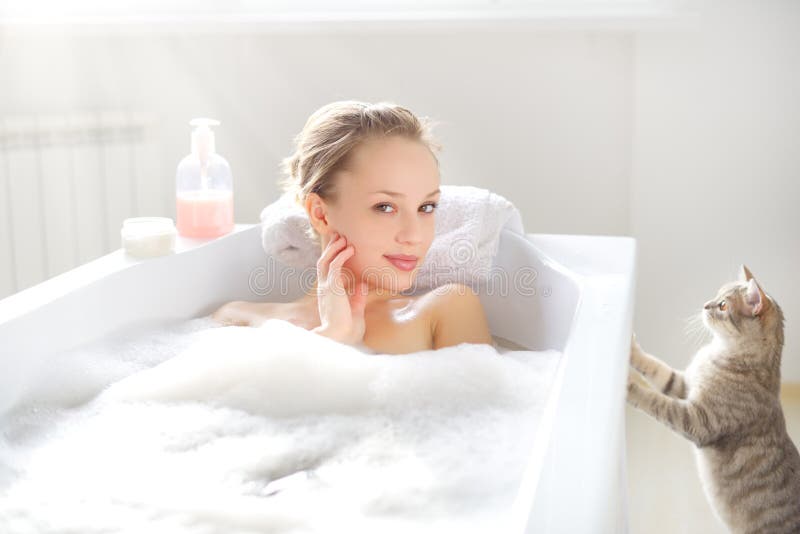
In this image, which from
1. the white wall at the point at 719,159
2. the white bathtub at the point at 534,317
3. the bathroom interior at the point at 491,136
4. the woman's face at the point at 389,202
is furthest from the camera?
the white wall at the point at 719,159

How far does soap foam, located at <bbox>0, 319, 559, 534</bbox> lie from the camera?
100 centimetres

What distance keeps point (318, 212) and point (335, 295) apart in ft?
0.43

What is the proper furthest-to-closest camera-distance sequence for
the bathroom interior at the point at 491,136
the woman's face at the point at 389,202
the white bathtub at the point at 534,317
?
the bathroom interior at the point at 491,136, the woman's face at the point at 389,202, the white bathtub at the point at 534,317

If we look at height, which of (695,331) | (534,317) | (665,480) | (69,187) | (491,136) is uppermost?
(491,136)

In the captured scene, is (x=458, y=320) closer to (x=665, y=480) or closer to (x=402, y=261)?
(x=402, y=261)

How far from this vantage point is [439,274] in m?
1.65

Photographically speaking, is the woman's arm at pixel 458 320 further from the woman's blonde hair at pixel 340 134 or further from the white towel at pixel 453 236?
the woman's blonde hair at pixel 340 134

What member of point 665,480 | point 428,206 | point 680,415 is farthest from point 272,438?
point 665,480

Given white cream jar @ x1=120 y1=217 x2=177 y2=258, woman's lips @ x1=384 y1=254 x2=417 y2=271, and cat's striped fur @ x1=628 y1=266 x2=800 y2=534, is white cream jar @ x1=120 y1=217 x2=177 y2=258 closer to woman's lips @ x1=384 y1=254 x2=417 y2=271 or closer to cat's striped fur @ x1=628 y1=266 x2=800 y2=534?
woman's lips @ x1=384 y1=254 x2=417 y2=271

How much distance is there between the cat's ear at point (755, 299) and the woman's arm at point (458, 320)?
409 millimetres

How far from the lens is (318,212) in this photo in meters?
1.49

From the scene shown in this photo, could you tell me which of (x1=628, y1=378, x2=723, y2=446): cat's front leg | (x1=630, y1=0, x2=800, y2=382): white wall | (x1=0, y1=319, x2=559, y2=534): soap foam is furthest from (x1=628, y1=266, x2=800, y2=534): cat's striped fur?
(x1=630, y1=0, x2=800, y2=382): white wall

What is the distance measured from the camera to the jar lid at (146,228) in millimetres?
1617

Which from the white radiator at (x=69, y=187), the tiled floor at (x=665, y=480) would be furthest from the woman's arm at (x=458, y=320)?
the white radiator at (x=69, y=187)
